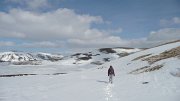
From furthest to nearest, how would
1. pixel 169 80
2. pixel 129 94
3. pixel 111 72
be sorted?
Answer: pixel 111 72 → pixel 169 80 → pixel 129 94

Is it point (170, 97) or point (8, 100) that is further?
point (8, 100)

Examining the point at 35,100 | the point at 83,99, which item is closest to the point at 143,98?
the point at 83,99

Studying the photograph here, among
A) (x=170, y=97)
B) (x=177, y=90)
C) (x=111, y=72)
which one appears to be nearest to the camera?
(x=170, y=97)

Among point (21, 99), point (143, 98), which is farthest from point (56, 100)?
point (143, 98)

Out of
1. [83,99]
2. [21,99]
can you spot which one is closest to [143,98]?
[83,99]

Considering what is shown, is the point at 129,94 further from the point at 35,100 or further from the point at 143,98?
the point at 35,100

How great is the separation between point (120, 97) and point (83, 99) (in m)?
3.03

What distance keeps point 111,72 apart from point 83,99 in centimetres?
1267

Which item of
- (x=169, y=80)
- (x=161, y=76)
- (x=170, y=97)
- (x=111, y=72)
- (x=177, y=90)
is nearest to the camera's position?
(x=170, y=97)

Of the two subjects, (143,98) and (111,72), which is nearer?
(143,98)

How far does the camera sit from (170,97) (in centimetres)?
1984

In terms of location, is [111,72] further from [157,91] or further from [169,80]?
[157,91]

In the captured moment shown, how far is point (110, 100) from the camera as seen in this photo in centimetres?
2086

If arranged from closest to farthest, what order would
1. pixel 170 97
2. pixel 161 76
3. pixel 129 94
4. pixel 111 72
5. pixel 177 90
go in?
1. pixel 170 97
2. pixel 177 90
3. pixel 129 94
4. pixel 161 76
5. pixel 111 72
